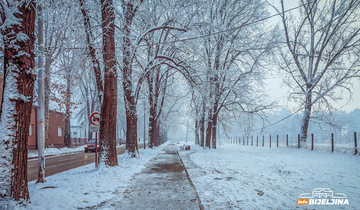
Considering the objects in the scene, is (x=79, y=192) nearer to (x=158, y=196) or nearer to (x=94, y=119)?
(x=158, y=196)

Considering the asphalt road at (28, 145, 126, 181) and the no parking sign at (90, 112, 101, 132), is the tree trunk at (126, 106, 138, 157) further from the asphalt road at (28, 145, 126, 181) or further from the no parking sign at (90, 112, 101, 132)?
the no parking sign at (90, 112, 101, 132)

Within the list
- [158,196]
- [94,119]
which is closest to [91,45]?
[94,119]

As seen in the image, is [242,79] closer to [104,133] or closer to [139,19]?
[139,19]

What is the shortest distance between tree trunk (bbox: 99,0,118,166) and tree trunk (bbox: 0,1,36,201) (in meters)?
4.64

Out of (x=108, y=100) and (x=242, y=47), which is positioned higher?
(x=242, y=47)

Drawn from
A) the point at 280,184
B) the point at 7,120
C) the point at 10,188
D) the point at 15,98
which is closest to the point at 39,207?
the point at 10,188

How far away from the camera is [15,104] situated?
4.43 metres

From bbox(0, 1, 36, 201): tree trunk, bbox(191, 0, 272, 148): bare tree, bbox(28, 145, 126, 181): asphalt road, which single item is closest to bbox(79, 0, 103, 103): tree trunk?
bbox(28, 145, 126, 181): asphalt road

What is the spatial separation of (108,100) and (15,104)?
5201 mm

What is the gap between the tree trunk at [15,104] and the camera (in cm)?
426

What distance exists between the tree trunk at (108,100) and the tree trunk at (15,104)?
4.64 metres

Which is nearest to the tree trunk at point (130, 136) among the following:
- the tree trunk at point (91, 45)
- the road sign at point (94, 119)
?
the road sign at point (94, 119)

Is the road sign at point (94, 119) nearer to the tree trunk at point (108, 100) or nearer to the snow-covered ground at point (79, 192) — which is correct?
the tree trunk at point (108, 100)

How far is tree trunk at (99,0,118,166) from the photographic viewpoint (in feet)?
31.1
